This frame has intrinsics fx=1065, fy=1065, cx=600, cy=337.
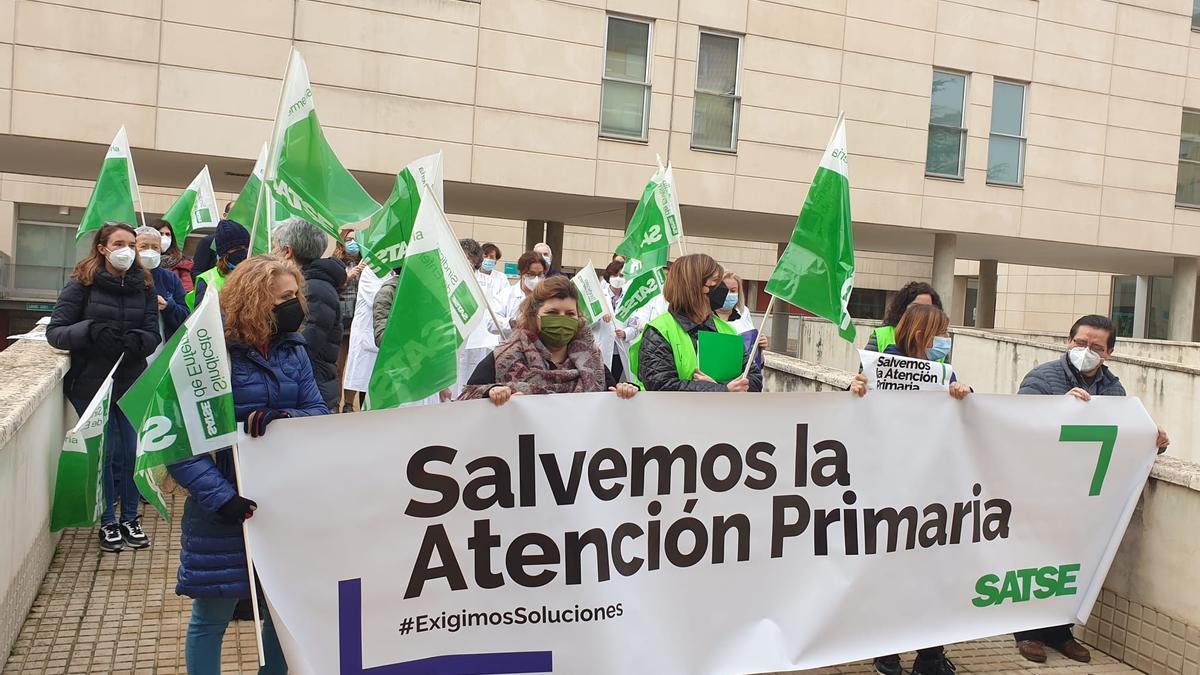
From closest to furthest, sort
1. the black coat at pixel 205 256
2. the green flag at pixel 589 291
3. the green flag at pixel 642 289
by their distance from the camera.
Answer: the black coat at pixel 205 256 < the green flag at pixel 589 291 < the green flag at pixel 642 289

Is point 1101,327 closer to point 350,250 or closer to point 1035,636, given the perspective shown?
point 1035,636

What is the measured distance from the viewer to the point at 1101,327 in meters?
5.68

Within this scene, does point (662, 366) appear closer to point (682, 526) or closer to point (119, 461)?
point (682, 526)

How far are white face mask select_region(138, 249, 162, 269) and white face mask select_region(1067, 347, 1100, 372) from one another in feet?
17.0

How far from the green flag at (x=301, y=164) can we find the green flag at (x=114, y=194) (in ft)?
9.28

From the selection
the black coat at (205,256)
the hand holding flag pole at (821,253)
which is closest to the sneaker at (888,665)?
the hand holding flag pole at (821,253)

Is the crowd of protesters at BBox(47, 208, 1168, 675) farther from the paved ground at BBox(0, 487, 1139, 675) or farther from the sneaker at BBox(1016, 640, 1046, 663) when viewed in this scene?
the paved ground at BBox(0, 487, 1139, 675)

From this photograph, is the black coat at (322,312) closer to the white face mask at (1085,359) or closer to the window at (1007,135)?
the white face mask at (1085,359)

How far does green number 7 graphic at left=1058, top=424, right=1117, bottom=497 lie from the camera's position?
5.32 meters

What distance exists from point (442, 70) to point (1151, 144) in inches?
686

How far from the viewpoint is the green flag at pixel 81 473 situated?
5.91 metres

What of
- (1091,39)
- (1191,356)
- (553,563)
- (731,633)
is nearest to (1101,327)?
(731,633)

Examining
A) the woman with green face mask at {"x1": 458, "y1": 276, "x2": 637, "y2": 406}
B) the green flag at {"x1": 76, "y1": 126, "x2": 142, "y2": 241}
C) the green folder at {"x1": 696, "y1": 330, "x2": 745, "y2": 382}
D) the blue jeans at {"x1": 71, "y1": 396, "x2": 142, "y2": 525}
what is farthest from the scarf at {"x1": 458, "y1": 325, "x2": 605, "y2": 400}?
the green flag at {"x1": 76, "y1": 126, "x2": 142, "y2": 241}

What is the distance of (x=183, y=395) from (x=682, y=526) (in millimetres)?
2089
